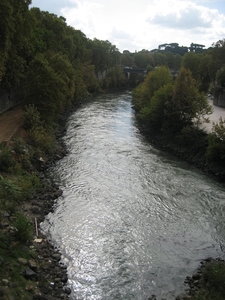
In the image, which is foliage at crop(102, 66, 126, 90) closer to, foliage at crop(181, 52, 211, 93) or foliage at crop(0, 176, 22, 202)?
foliage at crop(181, 52, 211, 93)

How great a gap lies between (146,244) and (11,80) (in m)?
25.6

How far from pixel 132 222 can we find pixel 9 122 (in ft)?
Answer: 59.5

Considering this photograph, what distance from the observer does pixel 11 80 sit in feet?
113

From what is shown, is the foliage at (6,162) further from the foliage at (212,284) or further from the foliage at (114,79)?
the foliage at (114,79)

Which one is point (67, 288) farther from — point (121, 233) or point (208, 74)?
point (208, 74)

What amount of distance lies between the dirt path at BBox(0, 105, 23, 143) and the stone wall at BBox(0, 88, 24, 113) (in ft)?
2.64

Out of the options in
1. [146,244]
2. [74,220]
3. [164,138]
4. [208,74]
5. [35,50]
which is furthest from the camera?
[208,74]

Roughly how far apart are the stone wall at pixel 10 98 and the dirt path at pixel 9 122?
81 cm

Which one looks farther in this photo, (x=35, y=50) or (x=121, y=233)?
(x=35, y=50)

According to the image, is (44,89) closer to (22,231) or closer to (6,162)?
(6,162)

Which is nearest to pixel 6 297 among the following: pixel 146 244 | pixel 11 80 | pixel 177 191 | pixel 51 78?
pixel 146 244

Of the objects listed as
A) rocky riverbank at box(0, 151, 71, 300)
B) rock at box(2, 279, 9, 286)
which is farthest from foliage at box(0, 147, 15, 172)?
rock at box(2, 279, 9, 286)

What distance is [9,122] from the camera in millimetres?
30344

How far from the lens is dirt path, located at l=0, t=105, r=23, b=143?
25.6 metres
